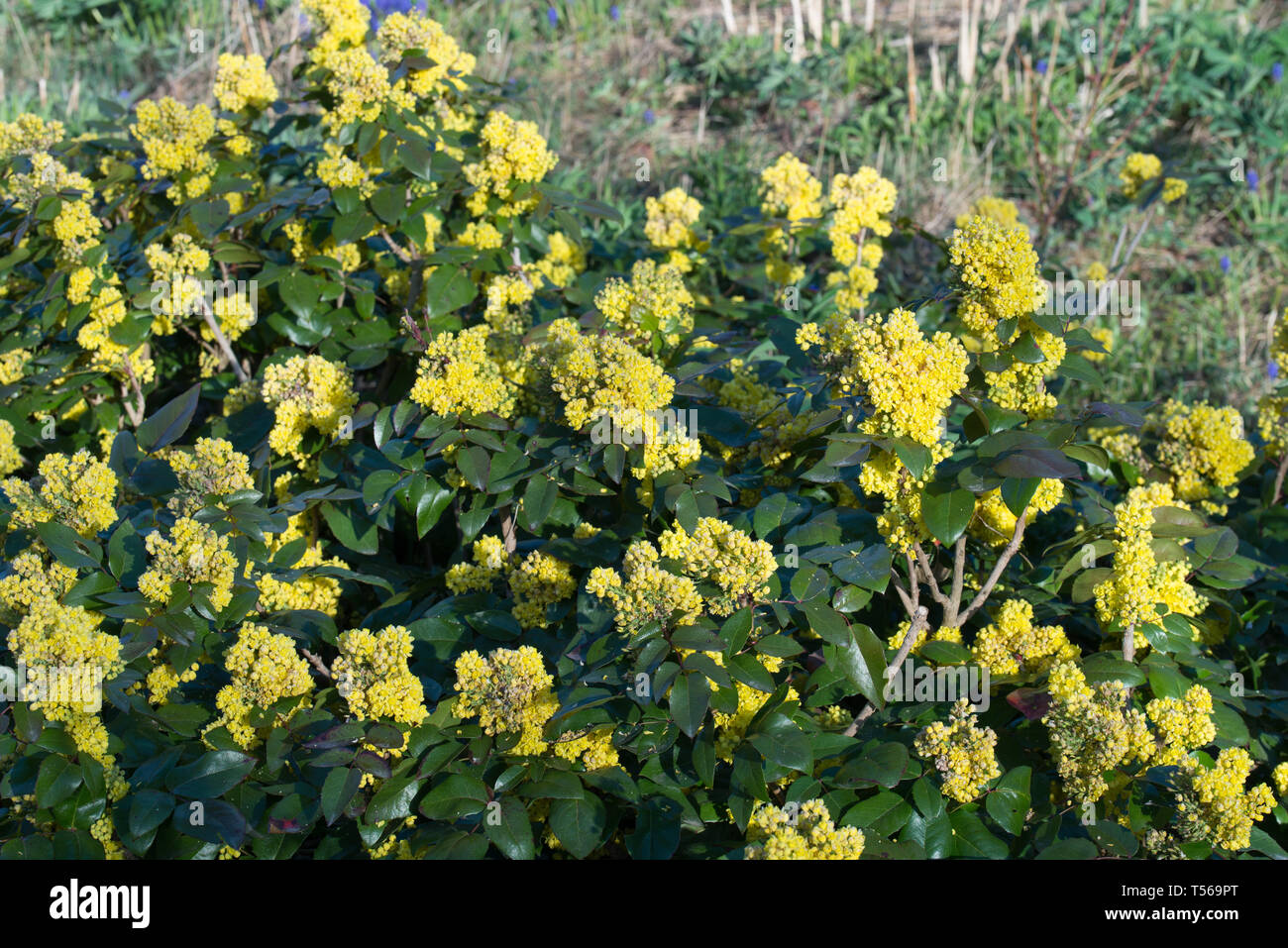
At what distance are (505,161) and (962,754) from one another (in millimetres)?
2004

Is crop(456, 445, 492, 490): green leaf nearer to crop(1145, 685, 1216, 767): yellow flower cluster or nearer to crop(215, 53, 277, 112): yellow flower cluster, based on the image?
→ crop(1145, 685, 1216, 767): yellow flower cluster

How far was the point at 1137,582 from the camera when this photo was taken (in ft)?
7.36

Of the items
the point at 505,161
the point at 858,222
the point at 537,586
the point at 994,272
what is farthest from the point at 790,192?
the point at 537,586

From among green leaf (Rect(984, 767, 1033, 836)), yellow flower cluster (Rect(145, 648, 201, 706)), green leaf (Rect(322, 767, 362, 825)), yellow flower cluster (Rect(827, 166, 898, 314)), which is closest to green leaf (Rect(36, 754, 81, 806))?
yellow flower cluster (Rect(145, 648, 201, 706))

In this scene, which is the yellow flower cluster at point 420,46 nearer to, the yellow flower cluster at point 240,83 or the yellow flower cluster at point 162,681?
the yellow flower cluster at point 240,83

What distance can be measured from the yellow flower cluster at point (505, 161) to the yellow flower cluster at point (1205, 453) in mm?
1840

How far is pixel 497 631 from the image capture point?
2.37 metres

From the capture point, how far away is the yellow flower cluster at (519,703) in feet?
6.73

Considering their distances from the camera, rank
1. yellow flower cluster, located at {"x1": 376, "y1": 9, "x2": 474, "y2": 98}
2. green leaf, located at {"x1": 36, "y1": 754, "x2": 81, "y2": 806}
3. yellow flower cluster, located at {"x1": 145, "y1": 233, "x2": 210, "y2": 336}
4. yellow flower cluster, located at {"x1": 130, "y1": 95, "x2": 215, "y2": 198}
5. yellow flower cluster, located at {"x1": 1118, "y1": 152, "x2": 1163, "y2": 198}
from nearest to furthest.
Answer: green leaf, located at {"x1": 36, "y1": 754, "x2": 81, "y2": 806}
yellow flower cluster, located at {"x1": 145, "y1": 233, "x2": 210, "y2": 336}
yellow flower cluster, located at {"x1": 376, "y1": 9, "x2": 474, "y2": 98}
yellow flower cluster, located at {"x1": 130, "y1": 95, "x2": 215, "y2": 198}
yellow flower cluster, located at {"x1": 1118, "y1": 152, "x2": 1163, "y2": 198}

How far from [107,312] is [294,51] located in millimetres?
4371

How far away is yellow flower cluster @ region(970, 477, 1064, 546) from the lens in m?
2.18

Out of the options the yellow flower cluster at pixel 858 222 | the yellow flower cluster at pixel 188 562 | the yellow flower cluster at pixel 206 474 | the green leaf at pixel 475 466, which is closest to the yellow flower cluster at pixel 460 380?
the green leaf at pixel 475 466

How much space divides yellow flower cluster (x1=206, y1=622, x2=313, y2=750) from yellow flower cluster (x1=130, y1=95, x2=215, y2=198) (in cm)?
180
